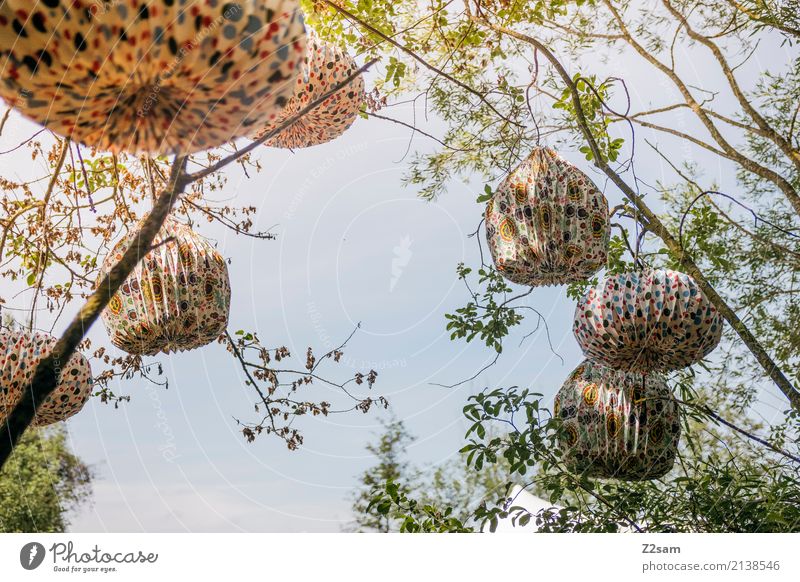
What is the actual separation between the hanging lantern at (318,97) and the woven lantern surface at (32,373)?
0.39 metres

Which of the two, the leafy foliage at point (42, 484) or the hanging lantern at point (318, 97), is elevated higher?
the hanging lantern at point (318, 97)

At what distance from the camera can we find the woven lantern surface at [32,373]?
1.01m

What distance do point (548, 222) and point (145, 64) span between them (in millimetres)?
540

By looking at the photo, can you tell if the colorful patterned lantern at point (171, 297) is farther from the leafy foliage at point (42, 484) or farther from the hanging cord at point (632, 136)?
the hanging cord at point (632, 136)

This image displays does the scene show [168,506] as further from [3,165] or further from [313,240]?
[3,165]

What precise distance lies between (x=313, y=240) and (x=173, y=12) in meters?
0.60

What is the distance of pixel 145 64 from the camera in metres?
0.57

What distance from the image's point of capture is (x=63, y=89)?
579mm

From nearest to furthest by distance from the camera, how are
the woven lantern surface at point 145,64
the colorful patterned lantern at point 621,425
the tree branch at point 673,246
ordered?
1. the woven lantern surface at point 145,64
2. the colorful patterned lantern at point 621,425
3. the tree branch at point 673,246

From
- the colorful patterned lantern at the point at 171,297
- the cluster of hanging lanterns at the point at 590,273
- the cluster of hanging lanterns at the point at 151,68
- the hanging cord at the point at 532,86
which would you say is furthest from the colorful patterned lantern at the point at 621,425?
the cluster of hanging lanterns at the point at 151,68

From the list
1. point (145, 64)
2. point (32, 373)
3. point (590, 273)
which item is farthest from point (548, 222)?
point (32, 373)

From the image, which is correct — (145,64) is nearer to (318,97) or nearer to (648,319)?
(318,97)
